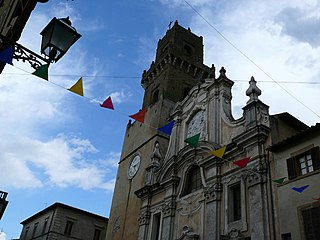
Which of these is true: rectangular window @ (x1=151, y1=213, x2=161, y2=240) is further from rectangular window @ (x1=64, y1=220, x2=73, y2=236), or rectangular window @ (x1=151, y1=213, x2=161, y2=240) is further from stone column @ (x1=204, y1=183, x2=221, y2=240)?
rectangular window @ (x1=64, y1=220, x2=73, y2=236)

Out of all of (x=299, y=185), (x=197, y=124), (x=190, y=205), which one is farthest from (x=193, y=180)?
(x=299, y=185)

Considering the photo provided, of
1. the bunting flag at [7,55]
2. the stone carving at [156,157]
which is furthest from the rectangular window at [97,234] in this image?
the bunting flag at [7,55]

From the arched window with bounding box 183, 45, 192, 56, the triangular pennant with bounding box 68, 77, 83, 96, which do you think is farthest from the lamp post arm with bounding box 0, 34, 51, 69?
the arched window with bounding box 183, 45, 192, 56

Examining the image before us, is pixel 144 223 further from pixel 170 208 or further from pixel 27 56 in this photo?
pixel 27 56

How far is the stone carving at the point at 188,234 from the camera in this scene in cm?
1456

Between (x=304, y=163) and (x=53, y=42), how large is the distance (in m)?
9.53

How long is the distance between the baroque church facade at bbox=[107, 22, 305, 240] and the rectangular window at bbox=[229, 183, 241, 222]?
4 cm

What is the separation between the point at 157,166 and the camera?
1998cm

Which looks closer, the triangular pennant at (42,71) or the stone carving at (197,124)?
the triangular pennant at (42,71)

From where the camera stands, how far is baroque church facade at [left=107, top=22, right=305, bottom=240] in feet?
43.2

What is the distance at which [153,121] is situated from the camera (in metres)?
22.9

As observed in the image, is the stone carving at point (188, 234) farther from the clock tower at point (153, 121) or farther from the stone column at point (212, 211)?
the clock tower at point (153, 121)

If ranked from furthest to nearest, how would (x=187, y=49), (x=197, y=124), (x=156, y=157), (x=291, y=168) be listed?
(x=187, y=49) → (x=156, y=157) → (x=197, y=124) → (x=291, y=168)

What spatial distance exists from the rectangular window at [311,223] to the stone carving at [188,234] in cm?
540
